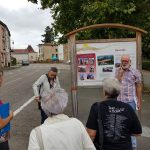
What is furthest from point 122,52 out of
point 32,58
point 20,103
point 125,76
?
point 32,58

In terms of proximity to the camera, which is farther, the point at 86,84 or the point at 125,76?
the point at 86,84

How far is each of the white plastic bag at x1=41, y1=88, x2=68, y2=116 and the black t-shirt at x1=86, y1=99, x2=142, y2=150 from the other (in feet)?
3.68

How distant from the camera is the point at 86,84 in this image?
32.7 feet

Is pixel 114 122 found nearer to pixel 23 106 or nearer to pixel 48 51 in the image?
pixel 23 106

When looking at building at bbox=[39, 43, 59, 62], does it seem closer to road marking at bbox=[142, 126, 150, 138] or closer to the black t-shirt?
road marking at bbox=[142, 126, 150, 138]

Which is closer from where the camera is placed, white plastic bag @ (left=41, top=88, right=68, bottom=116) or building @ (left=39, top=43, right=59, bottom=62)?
white plastic bag @ (left=41, top=88, right=68, bottom=116)

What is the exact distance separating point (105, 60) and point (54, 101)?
6.13 m

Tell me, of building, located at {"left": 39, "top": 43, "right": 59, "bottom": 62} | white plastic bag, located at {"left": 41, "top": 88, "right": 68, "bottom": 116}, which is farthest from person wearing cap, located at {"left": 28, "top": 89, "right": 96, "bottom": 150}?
building, located at {"left": 39, "top": 43, "right": 59, "bottom": 62}

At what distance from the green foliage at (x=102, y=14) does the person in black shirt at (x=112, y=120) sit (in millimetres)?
16032

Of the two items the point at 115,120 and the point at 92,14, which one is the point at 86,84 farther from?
the point at 92,14

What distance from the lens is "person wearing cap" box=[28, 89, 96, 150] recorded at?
146 inches

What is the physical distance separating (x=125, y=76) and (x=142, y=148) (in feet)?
5.69

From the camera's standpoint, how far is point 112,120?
4.96 meters

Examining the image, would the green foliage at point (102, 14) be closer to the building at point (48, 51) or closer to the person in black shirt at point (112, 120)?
the person in black shirt at point (112, 120)
